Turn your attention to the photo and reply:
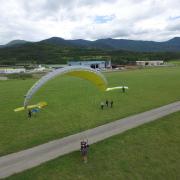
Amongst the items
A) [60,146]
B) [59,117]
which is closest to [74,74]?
[60,146]

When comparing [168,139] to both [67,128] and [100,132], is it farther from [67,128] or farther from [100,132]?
[67,128]

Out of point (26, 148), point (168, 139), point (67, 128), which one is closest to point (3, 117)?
point (67, 128)

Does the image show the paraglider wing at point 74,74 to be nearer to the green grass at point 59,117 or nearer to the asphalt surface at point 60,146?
the green grass at point 59,117

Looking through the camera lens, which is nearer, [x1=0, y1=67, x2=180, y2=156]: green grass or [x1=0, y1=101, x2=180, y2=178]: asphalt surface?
[x1=0, y1=101, x2=180, y2=178]: asphalt surface

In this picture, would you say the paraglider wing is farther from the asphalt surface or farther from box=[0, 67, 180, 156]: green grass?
the asphalt surface

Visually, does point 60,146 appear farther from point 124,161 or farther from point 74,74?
point 74,74

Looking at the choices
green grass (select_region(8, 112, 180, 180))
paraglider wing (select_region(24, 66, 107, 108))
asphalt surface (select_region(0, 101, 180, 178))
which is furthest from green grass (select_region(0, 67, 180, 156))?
green grass (select_region(8, 112, 180, 180))

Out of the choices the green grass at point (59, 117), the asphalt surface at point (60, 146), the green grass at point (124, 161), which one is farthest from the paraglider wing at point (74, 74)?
the green grass at point (124, 161)
